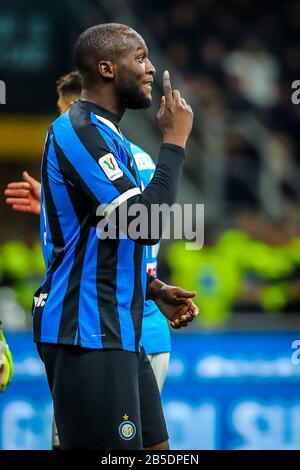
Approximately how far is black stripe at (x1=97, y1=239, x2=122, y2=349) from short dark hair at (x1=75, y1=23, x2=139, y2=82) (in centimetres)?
58

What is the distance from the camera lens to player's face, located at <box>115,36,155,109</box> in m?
3.45

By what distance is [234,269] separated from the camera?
8.15 meters

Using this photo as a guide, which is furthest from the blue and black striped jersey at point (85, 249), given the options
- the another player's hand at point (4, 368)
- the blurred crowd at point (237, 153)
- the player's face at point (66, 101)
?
the blurred crowd at point (237, 153)

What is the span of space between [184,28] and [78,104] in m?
8.82

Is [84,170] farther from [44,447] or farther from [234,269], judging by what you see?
[234,269]

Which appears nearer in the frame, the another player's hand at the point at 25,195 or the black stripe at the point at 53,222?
the black stripe at the point at 53,222

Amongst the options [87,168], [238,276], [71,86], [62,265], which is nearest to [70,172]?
[87,168]

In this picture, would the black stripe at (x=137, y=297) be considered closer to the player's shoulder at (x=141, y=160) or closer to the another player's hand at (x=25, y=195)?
the player's shoulder at (x=141, y=160)

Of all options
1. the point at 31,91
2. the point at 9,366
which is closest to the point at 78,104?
the point at 9,366

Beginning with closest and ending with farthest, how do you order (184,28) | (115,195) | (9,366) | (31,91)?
1. (115,195)
2. (9,366)
3. (31,91)
4. (184,28)

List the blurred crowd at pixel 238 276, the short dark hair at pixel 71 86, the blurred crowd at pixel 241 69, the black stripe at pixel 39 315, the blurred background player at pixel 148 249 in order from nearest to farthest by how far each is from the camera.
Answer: the black stripe at pixel 39 315 < the blurred background player at pixel 148 249 < the short dark hair at pixel 71 86 < the blurred crowd at pixel 238 276 < the blurred crowd at pixel 241 69

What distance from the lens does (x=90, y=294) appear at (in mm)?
3305

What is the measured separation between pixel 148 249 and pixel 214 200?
255 inches

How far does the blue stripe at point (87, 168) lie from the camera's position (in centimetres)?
326
